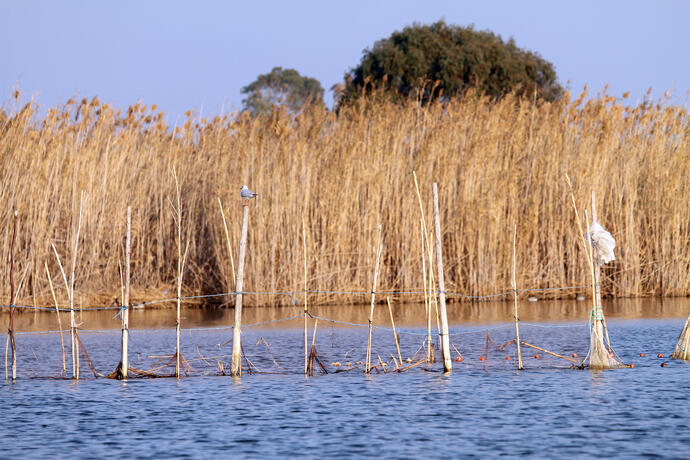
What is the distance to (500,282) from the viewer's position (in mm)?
16578

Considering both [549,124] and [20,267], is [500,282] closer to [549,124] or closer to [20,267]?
[549,124]

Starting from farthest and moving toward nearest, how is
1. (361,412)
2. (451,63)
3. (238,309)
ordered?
(451,63)
(238,309)
(361,412)

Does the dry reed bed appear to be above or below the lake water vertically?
above

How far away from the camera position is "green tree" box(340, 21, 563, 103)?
36.0m

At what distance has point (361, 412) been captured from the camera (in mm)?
7875

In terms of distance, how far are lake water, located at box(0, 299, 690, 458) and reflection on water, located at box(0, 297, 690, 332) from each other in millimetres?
1504

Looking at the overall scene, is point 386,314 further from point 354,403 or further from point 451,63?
point 451,63

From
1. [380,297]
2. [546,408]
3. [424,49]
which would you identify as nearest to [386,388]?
[546,408]

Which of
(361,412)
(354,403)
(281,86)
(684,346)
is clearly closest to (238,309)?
(354,403)

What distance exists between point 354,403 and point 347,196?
8079 millimetres

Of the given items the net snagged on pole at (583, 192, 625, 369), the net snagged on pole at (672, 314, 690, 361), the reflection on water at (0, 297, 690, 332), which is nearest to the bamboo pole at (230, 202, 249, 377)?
the net snagged on pole at (583, 192, 625, 369)

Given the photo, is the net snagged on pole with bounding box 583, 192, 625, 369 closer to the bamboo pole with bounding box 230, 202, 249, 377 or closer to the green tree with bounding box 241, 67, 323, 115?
the bamboo pole with bounding box 230, 202, 249, 377

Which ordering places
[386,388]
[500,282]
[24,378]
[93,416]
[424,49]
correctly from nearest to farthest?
[93,416] → [386,388] → [24,378] → [500,282] → [424,49]

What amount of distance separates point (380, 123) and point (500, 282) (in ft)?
10.7
